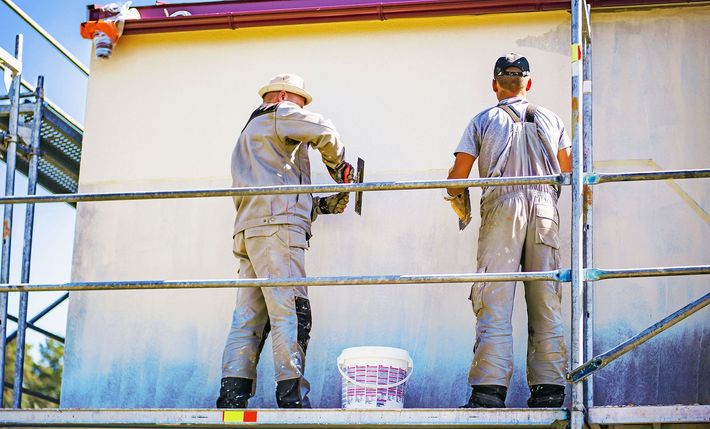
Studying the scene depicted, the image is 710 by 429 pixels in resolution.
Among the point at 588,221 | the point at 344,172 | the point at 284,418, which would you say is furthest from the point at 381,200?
the point at 284,418

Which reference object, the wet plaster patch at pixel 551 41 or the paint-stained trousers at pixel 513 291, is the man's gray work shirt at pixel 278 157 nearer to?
the paint-stained trousers at pixel 513 291

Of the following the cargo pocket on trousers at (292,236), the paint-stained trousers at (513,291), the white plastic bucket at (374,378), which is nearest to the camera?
the paint-stained trousers at (513,291)

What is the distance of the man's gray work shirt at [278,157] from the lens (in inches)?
285

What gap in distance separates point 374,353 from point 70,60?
4254 mm

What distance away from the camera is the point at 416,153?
27.6 feet

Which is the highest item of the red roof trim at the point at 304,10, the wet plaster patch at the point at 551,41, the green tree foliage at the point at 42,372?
the red roof trim at the point at 304,10

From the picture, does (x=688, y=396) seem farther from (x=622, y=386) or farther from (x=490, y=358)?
(x=490, y=358)

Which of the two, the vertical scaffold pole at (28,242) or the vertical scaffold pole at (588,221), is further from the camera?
the vertical scaffold pole at (28,242)

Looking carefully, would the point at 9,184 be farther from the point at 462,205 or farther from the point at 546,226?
the point at 546,226

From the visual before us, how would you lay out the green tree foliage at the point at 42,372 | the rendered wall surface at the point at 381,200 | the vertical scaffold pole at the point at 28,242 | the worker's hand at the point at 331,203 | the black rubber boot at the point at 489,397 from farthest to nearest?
the green tree foliage at the point at 42,372 → the vertical scaffold pole at the point at 28,242 → the rendered wall surface at the point at 381,200 → the worker's hand at the point at 331,203 → the black rubber boot at the point at 489,397

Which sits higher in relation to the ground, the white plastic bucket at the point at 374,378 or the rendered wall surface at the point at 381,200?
the rendered wall surface at the point at 381,200

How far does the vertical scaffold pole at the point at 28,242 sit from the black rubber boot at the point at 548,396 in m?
3.38

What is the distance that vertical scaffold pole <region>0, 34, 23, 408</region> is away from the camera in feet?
27.1

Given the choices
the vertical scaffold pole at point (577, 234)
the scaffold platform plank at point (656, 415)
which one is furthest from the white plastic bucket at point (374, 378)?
the scaffold platform plank at point (656, 415)
